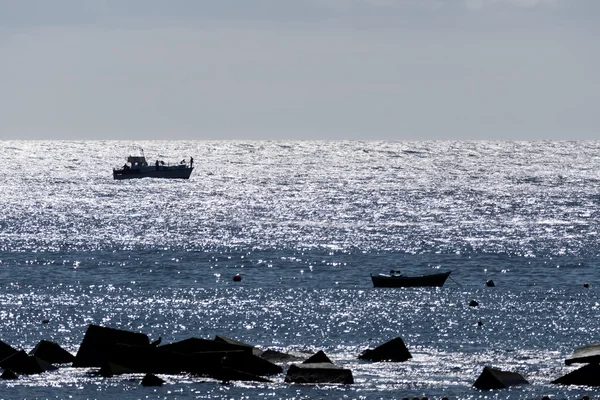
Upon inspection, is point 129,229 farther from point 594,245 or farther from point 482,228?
point 594,245

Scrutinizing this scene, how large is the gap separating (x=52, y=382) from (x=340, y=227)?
105512 mm

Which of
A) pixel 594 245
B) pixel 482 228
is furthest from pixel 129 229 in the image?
pixel 594 245

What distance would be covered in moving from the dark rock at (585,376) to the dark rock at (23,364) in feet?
83.6

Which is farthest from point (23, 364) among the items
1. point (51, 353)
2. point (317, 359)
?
point (317, 359)

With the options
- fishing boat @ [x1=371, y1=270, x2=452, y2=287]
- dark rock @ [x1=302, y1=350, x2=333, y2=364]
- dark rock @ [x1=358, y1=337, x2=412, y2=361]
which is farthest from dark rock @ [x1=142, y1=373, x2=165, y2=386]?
fishing boat @ [x1=371, y1=270, x2=452, y2=287]

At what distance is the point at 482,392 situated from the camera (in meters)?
59.3

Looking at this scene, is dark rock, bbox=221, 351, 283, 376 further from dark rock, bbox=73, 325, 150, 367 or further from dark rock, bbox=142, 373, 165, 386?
dark rock, bbox=73, 325, 150, 367

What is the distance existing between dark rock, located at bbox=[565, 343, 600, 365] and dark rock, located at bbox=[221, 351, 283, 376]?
50.3 feet

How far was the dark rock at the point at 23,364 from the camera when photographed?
62.4 metres

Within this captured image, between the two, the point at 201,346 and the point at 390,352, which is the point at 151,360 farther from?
the point at 390,352

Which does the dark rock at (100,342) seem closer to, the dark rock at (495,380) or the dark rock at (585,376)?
the dark rock at (495,380)

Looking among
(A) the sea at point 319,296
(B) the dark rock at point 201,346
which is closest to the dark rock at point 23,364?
(A) the sea at point 319,296

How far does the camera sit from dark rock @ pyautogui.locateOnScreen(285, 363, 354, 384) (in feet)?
199

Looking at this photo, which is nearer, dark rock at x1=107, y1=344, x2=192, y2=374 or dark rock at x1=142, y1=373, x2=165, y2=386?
dark rock at x1=142, y1=373, x2=165, y2=386
